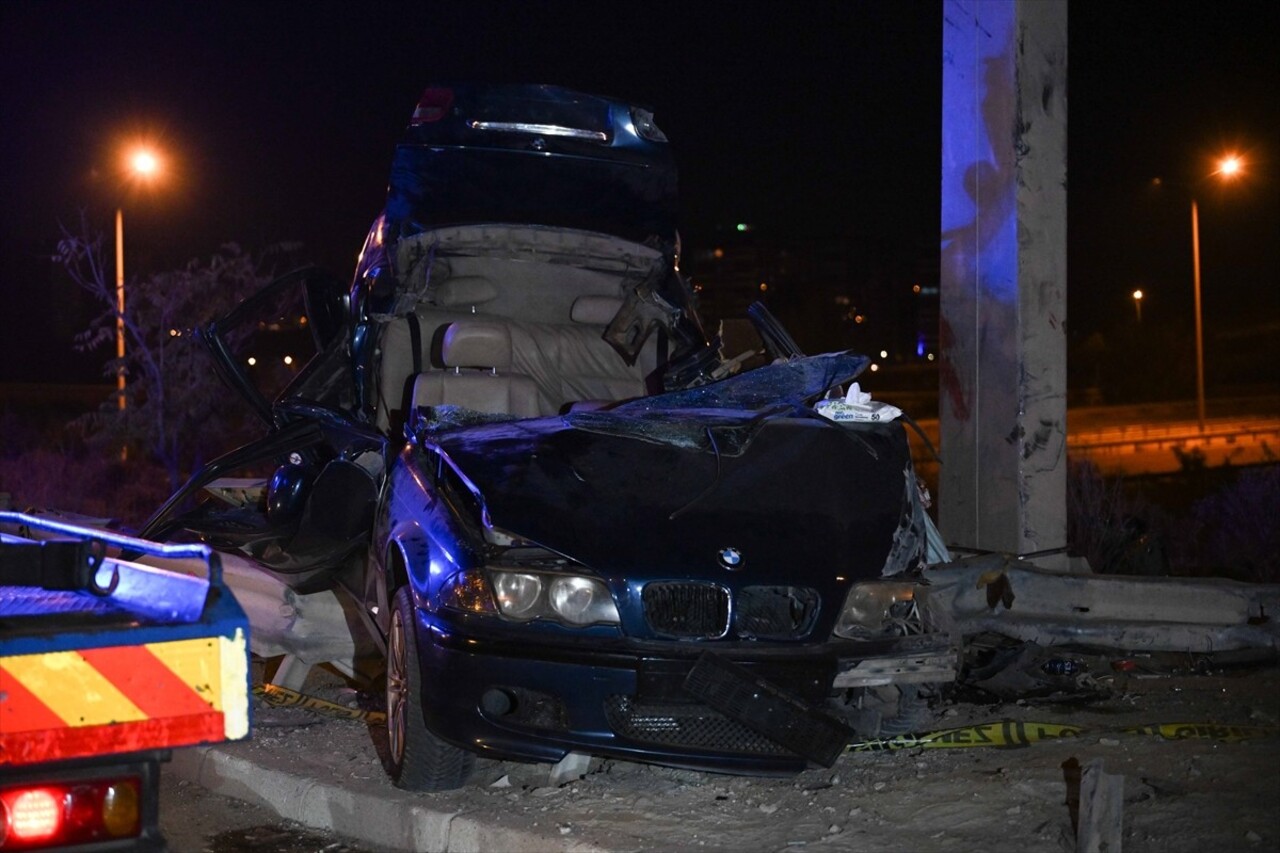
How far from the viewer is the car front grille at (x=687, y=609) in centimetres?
464

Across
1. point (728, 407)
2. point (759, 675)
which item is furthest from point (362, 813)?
point (728, 407)

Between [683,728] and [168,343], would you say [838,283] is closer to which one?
[168,343]

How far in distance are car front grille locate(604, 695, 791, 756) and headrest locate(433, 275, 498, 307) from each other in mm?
3710

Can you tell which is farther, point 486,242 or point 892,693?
point 486,242

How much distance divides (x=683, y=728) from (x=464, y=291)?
3.83 metres

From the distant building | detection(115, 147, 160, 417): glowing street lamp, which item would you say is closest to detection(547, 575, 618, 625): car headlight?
detection(115, 147, 160, 417): glowing street lamp

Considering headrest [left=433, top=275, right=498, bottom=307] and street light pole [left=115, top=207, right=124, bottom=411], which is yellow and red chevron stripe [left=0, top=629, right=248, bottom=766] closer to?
headrest [left=433, top=275, right=498, bottom=307]

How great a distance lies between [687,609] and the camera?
15.3 feet

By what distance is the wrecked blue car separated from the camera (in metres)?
4.58

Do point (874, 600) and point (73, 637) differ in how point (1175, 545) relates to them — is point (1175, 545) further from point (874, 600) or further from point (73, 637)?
point (73, 637)

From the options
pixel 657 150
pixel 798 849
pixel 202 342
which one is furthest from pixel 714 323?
pixel 798 849

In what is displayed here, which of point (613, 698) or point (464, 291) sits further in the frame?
point (464, 291)

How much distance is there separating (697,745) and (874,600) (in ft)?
2.72

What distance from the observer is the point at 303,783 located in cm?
521
